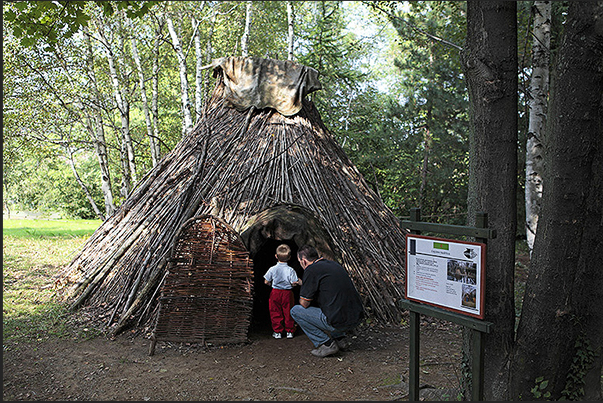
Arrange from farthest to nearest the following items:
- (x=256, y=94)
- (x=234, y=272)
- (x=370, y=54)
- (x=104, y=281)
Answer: (x=370, y=54)
(x=256, y=94)
(x=104, y=281)
(x=234, y=272)

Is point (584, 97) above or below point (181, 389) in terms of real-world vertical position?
above

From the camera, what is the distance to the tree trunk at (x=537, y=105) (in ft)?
23.6

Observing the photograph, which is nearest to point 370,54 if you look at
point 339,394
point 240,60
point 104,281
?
point 240,60

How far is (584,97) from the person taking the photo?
3.45 metres

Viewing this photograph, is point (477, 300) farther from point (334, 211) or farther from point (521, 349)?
point (334, 211)

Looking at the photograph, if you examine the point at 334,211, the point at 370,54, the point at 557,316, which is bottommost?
the point at 557,316

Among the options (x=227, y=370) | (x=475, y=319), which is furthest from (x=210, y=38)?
(x=475, y=319)

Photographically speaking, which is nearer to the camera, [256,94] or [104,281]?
[104,281]

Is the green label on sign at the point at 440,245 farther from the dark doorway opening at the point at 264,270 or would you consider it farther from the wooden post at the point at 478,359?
the dark doorway opening at the point at 264,270

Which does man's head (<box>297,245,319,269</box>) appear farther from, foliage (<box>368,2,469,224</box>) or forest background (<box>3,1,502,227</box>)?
foliage (<box>368,2,469,224</box>)

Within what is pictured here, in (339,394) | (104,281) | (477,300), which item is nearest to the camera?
(477,300)

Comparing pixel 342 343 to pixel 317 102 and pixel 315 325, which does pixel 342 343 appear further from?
pixel 317 102

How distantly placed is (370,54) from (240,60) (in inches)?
936

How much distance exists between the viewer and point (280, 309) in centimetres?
599
